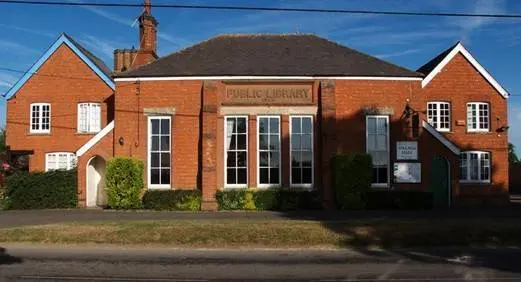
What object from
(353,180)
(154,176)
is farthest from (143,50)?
(353,180)

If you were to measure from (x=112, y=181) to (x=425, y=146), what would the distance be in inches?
529

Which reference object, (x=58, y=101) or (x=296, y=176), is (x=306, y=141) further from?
(x=58, y=101)

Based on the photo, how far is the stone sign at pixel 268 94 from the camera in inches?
984

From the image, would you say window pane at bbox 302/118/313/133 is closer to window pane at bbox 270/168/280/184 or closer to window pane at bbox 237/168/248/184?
window pane at bbox 270/168/280/184

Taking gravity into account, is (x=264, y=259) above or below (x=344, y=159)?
below

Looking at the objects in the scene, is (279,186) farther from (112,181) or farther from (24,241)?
(24,241)

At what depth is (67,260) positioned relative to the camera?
11688mm

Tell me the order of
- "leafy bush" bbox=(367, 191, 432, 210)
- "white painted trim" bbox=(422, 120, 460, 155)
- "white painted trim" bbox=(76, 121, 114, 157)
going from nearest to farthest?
"leafy bush" bbox=(367, 191, 432, 210), "white painted trim" bbox=(76, 121, 114, 157), "white painted trim" bbox=(422, 120, 460, 155)

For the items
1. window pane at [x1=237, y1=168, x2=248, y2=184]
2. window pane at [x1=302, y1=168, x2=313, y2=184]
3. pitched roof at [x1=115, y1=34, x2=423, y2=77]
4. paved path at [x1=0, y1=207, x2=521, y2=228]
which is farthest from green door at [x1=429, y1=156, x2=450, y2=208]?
window pane at [x1=237, y1=168, x2=248, y2=184]

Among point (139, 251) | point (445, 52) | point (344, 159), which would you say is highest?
point (445, 52)

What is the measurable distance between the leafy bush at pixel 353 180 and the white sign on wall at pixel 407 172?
2082 mm

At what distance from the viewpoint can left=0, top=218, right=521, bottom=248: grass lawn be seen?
14078 millimetres

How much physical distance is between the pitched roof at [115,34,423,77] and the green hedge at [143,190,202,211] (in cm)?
505

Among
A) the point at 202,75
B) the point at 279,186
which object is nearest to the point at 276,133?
the point at 279,186
